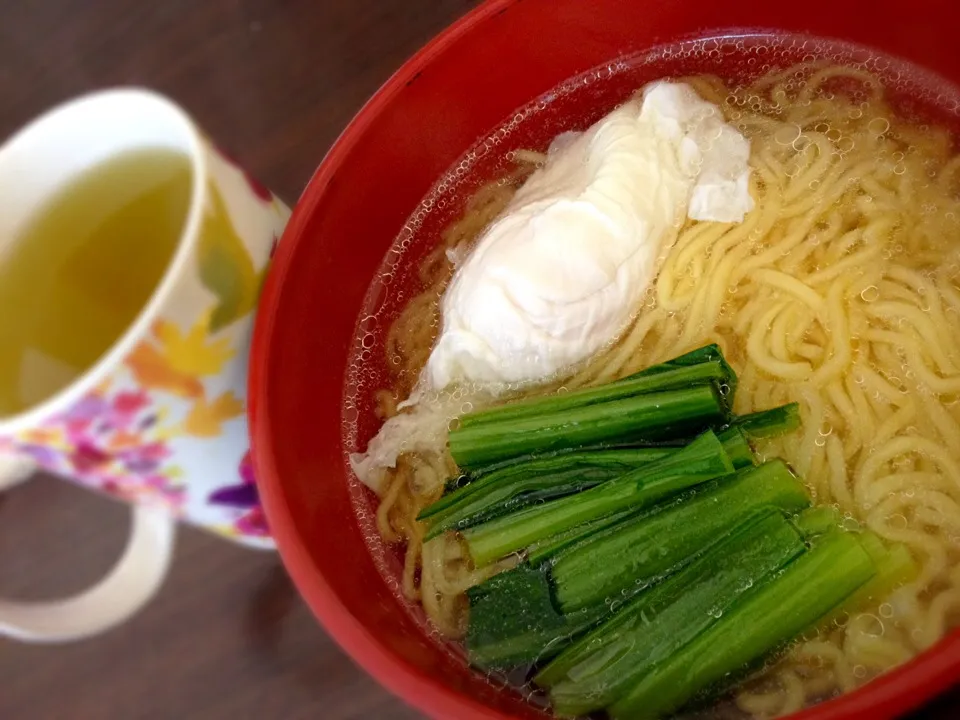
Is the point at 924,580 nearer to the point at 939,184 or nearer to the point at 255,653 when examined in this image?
the point at 939,184

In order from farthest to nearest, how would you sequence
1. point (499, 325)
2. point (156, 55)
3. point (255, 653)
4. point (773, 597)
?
1. point (156, 55)
2. point (255, 653)
3. point (499, 325)
4. point (773, 597)

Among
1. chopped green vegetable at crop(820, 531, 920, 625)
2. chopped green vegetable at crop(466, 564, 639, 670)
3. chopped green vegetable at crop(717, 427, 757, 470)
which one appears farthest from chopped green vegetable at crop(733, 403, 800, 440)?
chopped green vegetable at crop(466, 564, 639, 670)

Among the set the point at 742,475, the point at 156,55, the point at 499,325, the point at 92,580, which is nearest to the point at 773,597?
the point at 742,475

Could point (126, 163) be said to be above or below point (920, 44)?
above

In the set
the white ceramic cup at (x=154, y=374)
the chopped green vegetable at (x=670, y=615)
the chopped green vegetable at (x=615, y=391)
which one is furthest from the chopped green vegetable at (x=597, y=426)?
the white ceramic cup at (x=154, y=374)

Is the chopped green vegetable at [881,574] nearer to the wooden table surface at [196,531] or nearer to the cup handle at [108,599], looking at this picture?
the wooden table surface at [196,531]

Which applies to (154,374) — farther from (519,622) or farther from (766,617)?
(766,617)

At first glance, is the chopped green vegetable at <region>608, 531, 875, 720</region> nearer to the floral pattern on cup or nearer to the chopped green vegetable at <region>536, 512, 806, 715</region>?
the chopped green vegetable at <region>536, 512, 806, 715</region>
